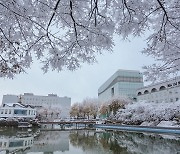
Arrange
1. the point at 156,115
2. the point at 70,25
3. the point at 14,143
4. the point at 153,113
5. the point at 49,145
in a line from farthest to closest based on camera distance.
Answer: the point at 153,113 < the point at 156,115 < the point at 14,143 < the point at 49,145 < the point at 70,25

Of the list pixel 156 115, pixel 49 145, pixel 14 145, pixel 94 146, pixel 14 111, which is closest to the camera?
pixel 94 146

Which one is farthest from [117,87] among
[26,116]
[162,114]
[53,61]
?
[53,61]

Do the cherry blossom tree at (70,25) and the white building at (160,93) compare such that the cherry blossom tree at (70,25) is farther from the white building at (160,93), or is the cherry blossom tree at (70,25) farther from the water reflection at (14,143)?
the white building at (160,93)

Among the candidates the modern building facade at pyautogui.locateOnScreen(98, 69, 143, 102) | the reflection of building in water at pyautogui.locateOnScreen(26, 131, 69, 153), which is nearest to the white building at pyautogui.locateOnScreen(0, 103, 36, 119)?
the reflection of building in water at pyautogui.locateOnScreen(26, 131, 69, 153)

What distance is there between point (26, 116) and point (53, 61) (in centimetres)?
4106

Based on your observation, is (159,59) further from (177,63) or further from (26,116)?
(26,116)

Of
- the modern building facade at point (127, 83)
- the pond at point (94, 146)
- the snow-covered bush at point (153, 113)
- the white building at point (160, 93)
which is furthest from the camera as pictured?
the modern building facade at point (127, 83)

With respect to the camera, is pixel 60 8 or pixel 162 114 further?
pixel 162 114

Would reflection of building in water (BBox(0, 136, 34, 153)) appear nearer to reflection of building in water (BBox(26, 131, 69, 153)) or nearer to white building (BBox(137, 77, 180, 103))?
reflection of building in water (BBox(26, 131, 69, 153))

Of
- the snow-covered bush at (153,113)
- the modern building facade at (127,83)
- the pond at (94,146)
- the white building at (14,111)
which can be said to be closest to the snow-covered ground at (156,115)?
the snow-covered bush at (153,113)

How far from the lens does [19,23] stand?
12.1 feet

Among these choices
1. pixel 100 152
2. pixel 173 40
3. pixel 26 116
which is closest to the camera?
pixel 173 40

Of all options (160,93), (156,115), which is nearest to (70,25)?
(156,115)

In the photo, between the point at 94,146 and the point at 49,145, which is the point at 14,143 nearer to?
the point at 49,145
